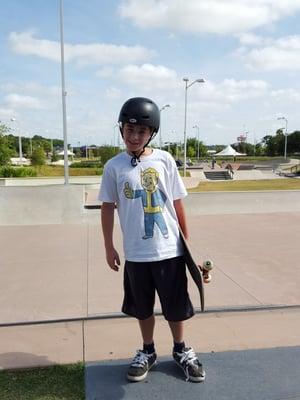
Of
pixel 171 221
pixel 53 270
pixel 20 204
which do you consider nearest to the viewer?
pixel 171 221

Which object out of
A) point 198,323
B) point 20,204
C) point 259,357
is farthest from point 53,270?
point 20,204

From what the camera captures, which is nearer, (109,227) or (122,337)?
(109,227)

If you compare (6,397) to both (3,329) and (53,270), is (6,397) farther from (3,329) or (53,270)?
(53,270)

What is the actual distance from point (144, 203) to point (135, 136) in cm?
42

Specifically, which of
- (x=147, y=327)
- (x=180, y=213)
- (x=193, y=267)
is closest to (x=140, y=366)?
(x=147, y=327)

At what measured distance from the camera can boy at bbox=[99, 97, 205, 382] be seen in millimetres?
2637

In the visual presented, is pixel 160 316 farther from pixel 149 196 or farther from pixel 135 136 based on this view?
pixel 135 136

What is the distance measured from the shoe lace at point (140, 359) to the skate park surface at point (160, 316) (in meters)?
0.10

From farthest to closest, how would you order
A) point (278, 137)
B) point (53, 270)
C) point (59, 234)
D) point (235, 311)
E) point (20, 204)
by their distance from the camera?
1. point (278, 137)
2. point (20, 204)
3. point (59, 234)
4. point (53, 270)
5. point (235, 311)

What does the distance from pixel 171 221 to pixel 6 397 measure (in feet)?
4.71

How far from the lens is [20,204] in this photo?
9.55 m

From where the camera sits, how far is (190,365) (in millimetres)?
2773

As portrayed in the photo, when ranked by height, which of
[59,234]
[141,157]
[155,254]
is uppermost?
[141,157]

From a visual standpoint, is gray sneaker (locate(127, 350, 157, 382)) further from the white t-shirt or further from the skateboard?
the white t-shirt
